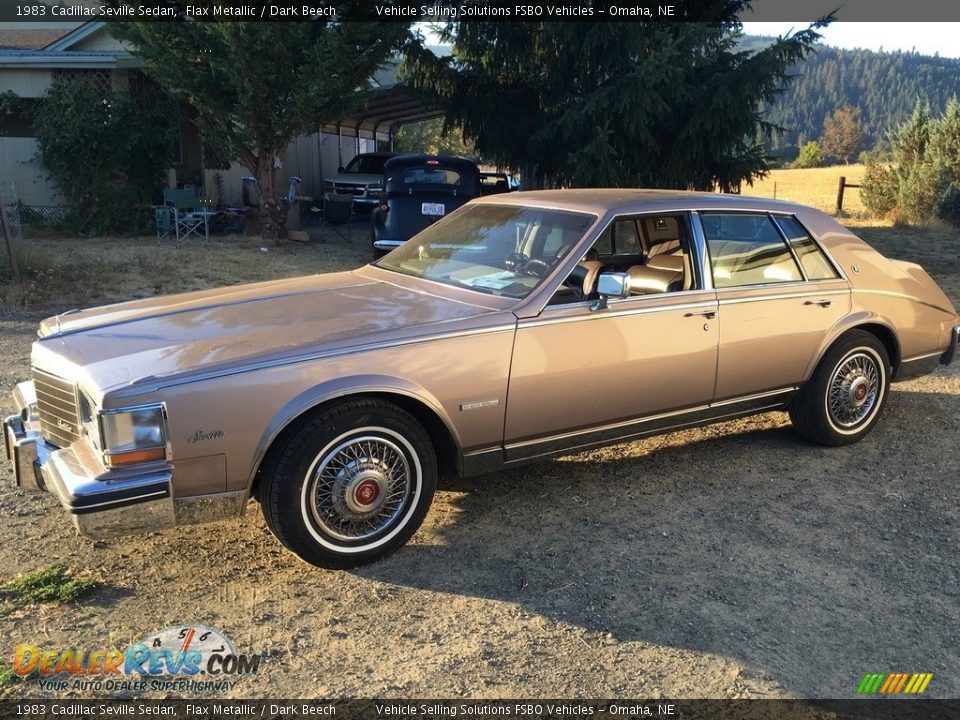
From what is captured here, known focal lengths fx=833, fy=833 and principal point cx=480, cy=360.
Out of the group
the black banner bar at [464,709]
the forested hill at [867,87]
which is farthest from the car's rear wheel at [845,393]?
the forested hill at [867,87]

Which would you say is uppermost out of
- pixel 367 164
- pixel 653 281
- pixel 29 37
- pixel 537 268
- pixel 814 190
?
pixel 29 37

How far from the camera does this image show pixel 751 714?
9.33 ft

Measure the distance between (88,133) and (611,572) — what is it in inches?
601

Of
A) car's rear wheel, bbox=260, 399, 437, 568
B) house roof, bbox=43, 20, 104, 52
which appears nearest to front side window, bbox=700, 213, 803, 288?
car's rear wheel, bbox=260, 399, 437, 568

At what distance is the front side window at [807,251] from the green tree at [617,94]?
33.0 ft

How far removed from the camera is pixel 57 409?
365cm

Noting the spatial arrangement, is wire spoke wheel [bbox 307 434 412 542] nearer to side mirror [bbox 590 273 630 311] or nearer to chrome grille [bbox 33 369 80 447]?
chrome grille [bbox 33 369 80 447]

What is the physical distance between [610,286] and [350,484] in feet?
5.28

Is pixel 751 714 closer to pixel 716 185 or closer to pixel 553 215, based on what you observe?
pixel 553 215

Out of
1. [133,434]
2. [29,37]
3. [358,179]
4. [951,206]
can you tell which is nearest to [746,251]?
[133,434]

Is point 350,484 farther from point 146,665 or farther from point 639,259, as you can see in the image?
point 639,259

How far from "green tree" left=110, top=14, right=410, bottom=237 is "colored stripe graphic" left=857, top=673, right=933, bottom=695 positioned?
12642 millimetres

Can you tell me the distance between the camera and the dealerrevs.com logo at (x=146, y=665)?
9.64ft

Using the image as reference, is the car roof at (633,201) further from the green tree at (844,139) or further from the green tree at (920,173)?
the green tree at (844,139)
